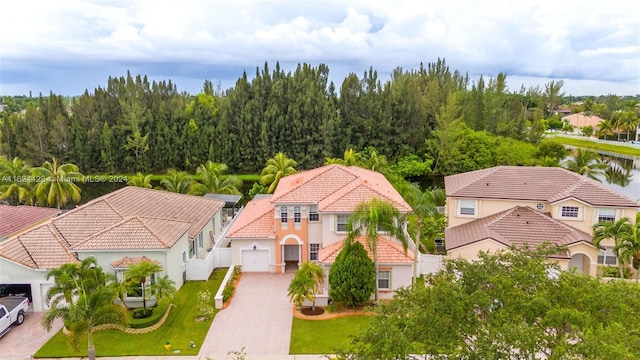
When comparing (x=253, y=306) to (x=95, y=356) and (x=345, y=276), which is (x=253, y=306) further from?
(x=95, y=356)

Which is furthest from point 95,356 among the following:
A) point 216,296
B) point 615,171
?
point 615,171

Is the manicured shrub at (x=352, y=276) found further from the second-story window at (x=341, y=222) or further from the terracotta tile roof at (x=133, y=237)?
the terracotta tile roof at (x=133, y=237)

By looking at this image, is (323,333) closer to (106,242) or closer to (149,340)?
(149,340)

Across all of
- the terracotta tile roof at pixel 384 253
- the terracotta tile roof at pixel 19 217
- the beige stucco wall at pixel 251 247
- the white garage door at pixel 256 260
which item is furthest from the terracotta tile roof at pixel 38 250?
the terracotta tile roof at pixel 384 253

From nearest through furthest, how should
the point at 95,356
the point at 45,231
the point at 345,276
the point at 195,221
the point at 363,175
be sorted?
the point at 95,356 < the point at 345,276 < the point at 45,231 < the point at 195,221 < the point at 363,175

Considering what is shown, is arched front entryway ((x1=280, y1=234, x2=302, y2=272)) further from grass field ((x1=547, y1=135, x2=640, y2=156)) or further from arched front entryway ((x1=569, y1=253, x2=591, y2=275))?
grass field ((x1=547, y1=135, x2=640, y2=156))

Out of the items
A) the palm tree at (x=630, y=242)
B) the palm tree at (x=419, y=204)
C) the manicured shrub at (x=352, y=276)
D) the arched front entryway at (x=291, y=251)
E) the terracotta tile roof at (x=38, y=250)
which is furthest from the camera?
the arched front entryway at (x=291, y=251)

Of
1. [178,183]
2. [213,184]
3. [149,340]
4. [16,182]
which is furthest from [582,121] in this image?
A: [149,340]
